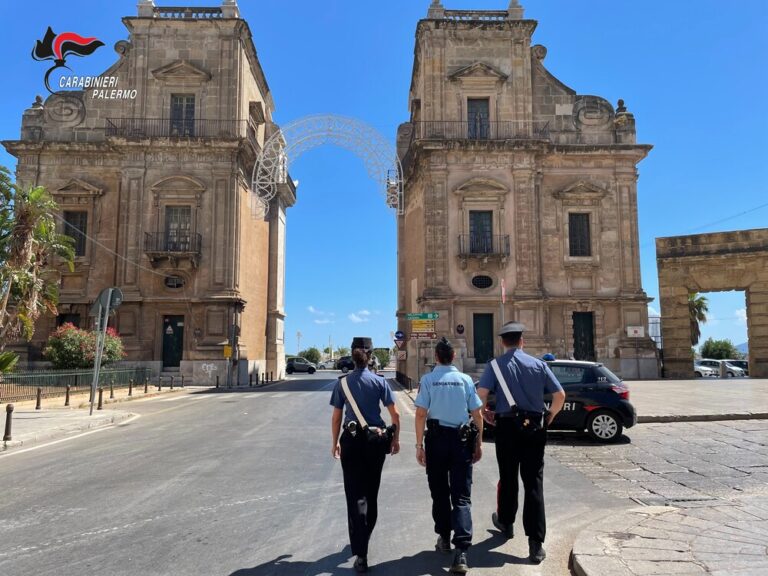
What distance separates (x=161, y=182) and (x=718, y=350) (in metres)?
49.0

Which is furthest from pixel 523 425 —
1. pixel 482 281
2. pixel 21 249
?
pixel 482 281

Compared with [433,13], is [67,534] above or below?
below

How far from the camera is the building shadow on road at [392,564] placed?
449cm

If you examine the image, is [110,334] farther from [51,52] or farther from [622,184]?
[622,184]

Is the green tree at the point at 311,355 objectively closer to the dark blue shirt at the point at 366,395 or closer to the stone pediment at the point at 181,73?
the stone pediment at the point at 181,73

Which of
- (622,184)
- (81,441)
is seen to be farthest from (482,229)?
(81,441)

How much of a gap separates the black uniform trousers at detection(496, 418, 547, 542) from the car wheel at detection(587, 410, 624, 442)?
6176mm

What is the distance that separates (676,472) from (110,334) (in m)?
24.5

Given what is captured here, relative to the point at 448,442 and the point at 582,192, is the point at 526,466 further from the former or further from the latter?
the point at 582,192

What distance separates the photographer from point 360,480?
462 cm

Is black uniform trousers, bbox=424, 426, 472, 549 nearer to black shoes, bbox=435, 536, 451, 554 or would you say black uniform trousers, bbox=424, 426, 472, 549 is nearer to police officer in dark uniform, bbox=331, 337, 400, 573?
black shoes, bbox=435, 536, 451, 554

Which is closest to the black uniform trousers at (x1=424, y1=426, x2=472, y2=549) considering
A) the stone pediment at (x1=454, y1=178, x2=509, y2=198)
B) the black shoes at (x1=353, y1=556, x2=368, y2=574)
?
the black shoes at (x1=353, y1=556, x2=368, y2=574)

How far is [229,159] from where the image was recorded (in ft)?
100

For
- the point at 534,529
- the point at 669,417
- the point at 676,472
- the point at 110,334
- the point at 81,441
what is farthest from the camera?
the point at 110,334
